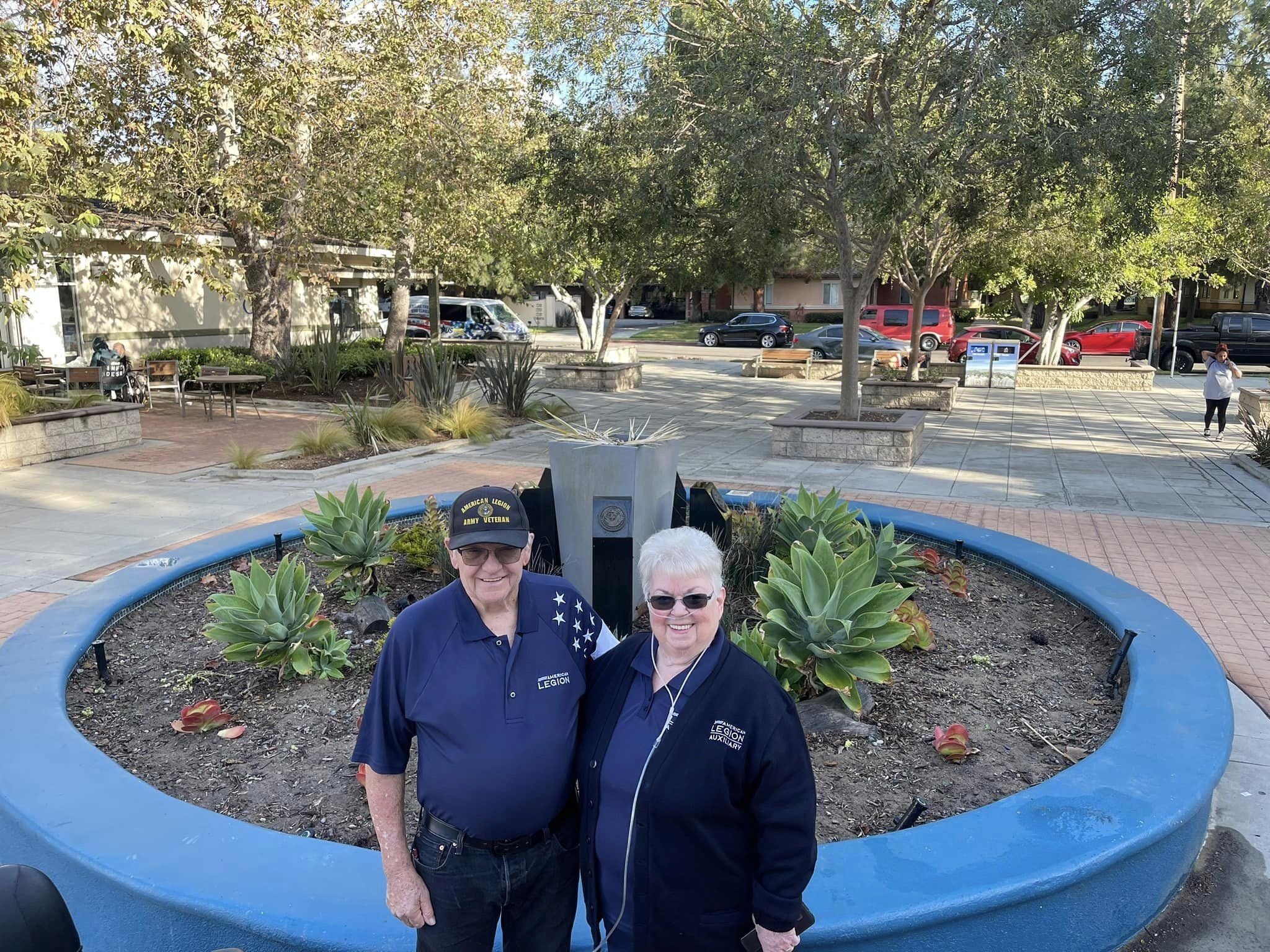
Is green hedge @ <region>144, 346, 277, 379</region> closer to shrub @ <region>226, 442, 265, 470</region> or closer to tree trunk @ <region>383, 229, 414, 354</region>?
tree trunk @ <region>383, 229, 414, 354</region>

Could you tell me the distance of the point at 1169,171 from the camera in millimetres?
11148

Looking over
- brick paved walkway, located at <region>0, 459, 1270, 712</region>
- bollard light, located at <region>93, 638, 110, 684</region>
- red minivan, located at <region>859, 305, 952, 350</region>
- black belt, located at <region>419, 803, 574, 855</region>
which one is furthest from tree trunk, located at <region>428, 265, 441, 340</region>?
black belt, located at <region>419, 803, 574, 855</region>

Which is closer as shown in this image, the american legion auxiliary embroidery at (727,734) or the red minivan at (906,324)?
the american legion auxiliary embroidery at (727,734)

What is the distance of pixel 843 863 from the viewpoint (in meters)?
2.86

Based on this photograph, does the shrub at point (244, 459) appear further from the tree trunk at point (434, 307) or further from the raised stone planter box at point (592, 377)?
the tree trunk at point (434, 307)

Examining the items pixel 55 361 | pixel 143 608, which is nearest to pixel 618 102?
pixel 143 608

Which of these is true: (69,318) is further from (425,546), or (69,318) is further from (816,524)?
(816,524)

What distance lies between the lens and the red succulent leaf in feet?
12.2

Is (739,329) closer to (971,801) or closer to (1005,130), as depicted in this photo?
(1005,130)

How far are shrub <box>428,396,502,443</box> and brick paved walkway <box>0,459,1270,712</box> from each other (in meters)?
2.30

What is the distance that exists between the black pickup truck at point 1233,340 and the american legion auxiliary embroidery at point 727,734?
29.1 metres

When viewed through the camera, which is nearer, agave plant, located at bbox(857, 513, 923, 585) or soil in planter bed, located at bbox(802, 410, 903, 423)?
agave plant, located at bbox(857, 513, 923, 585)

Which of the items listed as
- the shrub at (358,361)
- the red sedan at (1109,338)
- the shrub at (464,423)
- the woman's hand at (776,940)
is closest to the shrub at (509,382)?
the shrub at (464,423)

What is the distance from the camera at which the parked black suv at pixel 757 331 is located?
3753 centimetres
